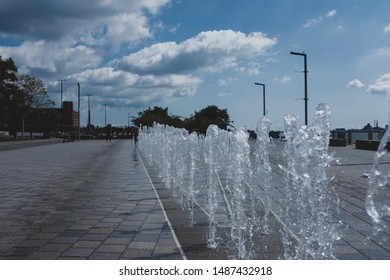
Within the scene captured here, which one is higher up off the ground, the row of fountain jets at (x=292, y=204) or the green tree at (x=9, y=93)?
the green tree at (x=9, y=93)

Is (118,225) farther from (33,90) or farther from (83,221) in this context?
(33,90)

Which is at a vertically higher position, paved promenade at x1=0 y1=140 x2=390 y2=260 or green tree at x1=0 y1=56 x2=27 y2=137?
green tree at x1=0 y1=56 x2=27 y2=137

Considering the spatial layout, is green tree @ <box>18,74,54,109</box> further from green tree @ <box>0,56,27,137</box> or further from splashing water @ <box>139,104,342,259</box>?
splashing water @ <box>139,104,342,259</box>

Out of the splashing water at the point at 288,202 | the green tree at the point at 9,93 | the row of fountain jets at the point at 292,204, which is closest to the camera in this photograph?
the row of fountain jets at the point at 292,204

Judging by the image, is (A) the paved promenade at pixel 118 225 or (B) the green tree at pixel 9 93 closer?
(A) the paved promenade at pixel 118 225

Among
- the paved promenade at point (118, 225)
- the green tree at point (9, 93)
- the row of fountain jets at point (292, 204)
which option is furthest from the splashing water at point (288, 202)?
the green tree at point (9, 93)

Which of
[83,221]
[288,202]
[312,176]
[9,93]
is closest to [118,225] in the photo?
[83,221]

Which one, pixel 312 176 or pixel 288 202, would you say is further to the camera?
pixel 288 202

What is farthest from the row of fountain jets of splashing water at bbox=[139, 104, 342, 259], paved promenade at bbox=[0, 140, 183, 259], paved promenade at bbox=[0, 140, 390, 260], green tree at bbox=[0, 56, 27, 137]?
green tree at bbox=[0, 56, 27, 137]

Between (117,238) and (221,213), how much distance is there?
2.03 meters

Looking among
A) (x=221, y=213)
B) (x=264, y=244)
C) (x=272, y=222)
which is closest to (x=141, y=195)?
(x=221, y=213)

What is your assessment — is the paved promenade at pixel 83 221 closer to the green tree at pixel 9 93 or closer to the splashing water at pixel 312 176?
the splashing water at pixel 312 176

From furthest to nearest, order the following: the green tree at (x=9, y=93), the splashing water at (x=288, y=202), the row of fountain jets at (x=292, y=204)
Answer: the green tree at (x=9, y=93) < the splashing water at (x=288, y=202) < the row of fountain jets at (x=292, y=204)
